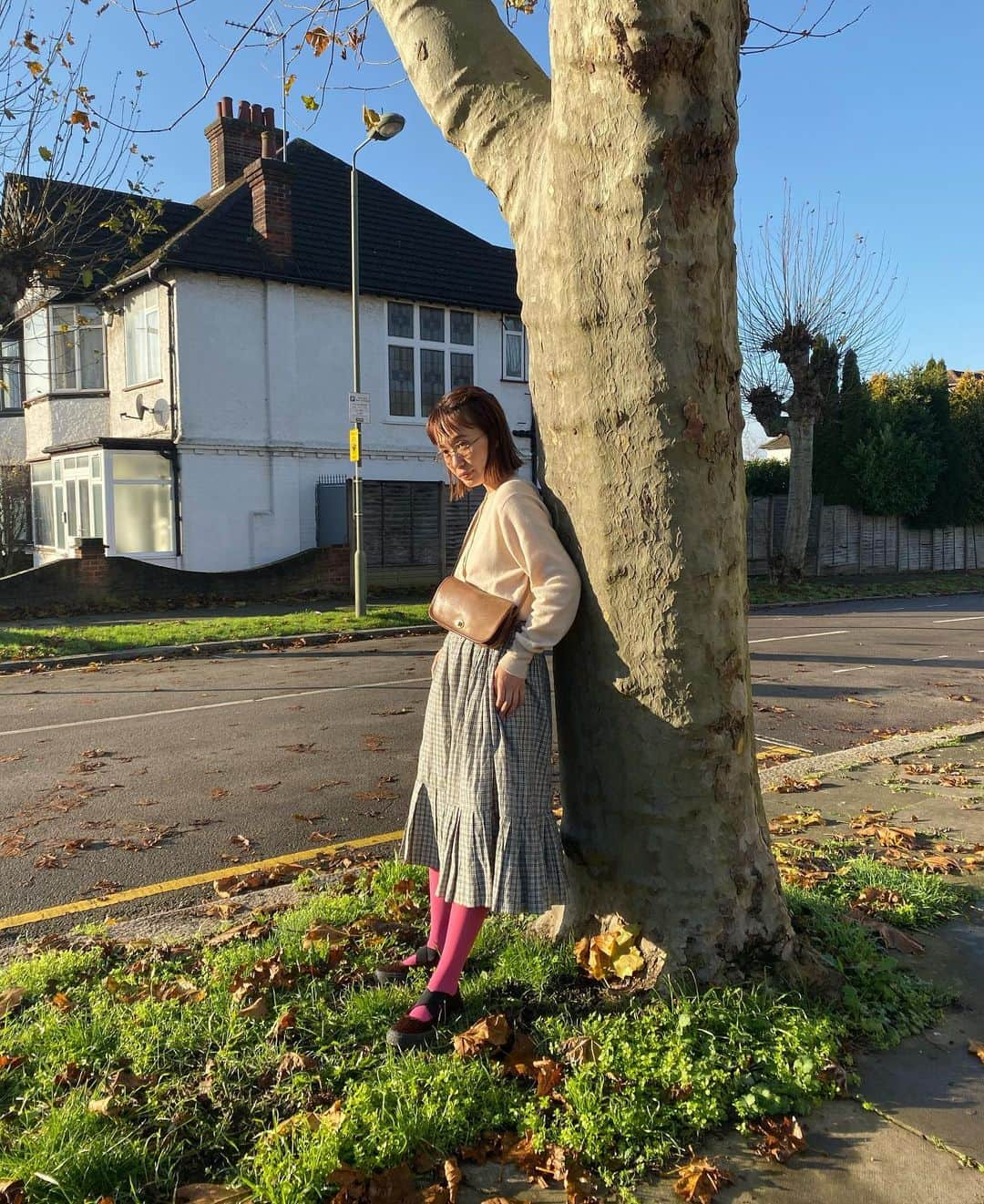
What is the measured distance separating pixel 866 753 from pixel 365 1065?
5.05 metres

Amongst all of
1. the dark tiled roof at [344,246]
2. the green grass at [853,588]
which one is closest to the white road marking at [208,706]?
the green grass at [853,588]

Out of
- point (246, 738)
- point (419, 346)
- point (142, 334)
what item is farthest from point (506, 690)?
point (419, 346)

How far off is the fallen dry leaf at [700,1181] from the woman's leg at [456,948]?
91 centimetres

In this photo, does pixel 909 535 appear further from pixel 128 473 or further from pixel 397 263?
pixel 128 473

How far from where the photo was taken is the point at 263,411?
21500 mm

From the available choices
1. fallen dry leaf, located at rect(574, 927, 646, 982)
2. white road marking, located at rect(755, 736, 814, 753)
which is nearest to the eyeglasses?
fallen dry leaf, located at rect(574, 927, 646, 982)

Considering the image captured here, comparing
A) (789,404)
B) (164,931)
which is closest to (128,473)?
(789,404)

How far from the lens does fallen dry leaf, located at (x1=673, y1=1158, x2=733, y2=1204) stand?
232 centimetres

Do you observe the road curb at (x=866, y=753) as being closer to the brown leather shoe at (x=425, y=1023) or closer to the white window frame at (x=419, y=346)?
the brown leather shoe at (x=425, y=1023)

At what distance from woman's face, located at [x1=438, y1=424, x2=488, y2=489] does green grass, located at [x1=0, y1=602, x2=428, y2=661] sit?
35.3ft

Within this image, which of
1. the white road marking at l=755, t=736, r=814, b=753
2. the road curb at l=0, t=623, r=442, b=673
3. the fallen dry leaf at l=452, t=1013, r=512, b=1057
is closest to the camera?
the fallen dry leaf at l=452, t=1013, r=512, b=1057

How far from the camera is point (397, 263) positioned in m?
24.1

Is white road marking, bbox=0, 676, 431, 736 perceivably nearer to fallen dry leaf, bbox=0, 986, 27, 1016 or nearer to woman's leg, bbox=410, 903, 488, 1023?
fallen dry leaf, bbox=0, 986, 27, 1016

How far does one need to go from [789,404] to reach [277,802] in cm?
2095
